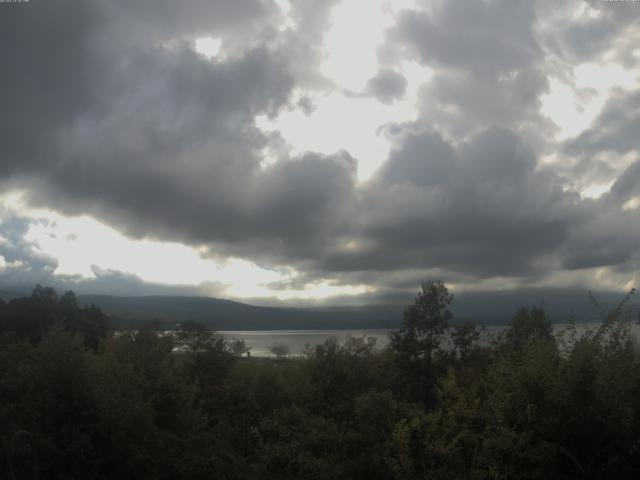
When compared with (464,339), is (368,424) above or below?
below

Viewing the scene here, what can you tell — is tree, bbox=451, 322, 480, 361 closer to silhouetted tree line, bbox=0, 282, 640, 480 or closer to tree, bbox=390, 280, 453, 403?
tree, bbox=390, 280, 453, 403

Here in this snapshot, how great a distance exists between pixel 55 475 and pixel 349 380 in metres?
20.6

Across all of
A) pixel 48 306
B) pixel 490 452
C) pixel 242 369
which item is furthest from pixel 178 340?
pixel 490 452

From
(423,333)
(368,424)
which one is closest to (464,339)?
(423,333)

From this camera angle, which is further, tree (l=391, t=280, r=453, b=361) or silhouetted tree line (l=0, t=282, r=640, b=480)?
tree (l=391, t=280, r=453, b=361)

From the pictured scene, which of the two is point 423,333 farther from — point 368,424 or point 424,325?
point 368,424

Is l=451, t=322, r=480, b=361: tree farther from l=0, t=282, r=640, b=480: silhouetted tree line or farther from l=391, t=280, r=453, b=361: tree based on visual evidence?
l=0, t=282, r=640, b=480: silhouetted tree line

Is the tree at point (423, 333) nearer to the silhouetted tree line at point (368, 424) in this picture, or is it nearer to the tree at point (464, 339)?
the tree at point (464, 339)

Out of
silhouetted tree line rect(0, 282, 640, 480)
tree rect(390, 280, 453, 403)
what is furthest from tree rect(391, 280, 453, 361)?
silhouetted tree line rect(0, 282, 640, 480)

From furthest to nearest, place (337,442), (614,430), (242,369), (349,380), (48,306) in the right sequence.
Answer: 1. (48,306)
2. (242,369)
3. (349,380)
4. (337,442)
5. (614,430)

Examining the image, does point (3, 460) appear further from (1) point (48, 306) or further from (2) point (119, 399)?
(1) point (48, 306)

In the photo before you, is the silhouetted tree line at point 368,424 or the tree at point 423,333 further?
the tree at point 423,333

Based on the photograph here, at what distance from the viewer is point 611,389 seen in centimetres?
1470

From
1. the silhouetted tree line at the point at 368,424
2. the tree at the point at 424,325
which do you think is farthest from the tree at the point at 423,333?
the silhouetted tree line at the point at 368,424
